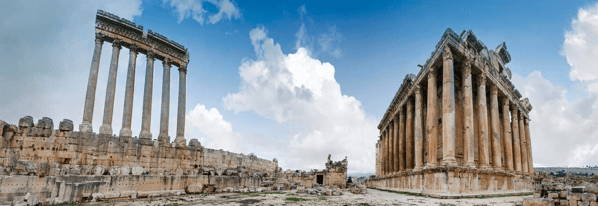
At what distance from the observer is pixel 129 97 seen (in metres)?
20.7

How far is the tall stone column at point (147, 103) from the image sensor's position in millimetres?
20572

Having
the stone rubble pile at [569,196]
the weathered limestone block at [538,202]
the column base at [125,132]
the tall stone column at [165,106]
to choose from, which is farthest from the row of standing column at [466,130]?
the column base at [125,132]

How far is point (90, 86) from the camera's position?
19016mm

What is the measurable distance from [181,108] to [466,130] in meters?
19.7

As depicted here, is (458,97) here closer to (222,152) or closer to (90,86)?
(222,152)

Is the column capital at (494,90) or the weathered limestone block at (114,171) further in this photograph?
the column capital at (494,90)

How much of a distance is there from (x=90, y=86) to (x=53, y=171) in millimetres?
8296

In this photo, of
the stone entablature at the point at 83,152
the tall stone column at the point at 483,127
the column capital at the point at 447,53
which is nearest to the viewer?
the stone entablature at the point at 83,152

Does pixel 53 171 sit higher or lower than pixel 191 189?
higher

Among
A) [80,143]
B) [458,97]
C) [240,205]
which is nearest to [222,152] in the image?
[80,143]

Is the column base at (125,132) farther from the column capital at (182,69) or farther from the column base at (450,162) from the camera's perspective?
the column base at (450,162)

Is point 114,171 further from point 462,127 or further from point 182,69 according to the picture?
point 462,127

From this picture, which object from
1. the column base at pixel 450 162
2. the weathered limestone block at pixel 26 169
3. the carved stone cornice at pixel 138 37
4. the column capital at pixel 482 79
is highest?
the carved stone cornice at pixel 138 37

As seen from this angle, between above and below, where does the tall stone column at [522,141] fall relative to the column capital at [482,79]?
below
